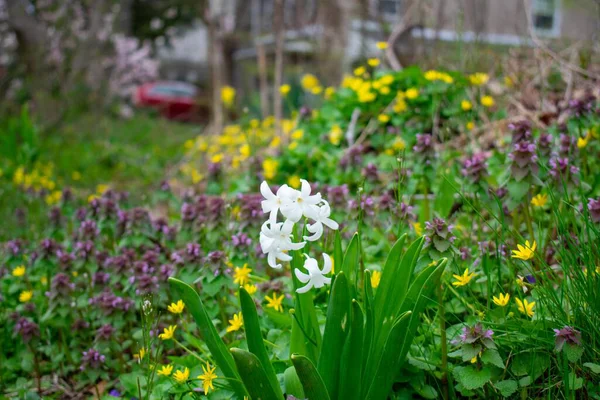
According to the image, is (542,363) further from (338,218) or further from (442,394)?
(338,218)

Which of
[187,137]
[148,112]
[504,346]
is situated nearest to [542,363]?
[504,346]

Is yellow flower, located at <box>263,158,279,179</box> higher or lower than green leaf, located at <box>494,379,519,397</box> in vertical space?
higher

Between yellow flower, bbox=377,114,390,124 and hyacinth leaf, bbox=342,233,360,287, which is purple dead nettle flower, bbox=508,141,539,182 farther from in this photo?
yellow flower, bbox=377,114,390,124

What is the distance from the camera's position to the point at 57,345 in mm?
2395

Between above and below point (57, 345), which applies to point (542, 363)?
above

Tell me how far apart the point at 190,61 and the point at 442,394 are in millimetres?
26913

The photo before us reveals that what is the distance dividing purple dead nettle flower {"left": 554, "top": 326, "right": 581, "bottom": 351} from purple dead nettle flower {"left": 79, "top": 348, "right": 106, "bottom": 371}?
148 centimetres

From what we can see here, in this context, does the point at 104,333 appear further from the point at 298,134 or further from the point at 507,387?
the point at 298,134

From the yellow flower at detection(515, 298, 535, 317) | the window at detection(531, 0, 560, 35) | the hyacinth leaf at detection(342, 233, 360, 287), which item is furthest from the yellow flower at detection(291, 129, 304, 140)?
the window at detection(531, 0, 560, 35)

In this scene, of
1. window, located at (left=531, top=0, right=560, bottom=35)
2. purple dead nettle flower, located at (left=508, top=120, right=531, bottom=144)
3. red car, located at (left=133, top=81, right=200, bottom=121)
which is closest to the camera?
purple dead nettle flower, located at (left=508, top=120, right=531, bottom=144)

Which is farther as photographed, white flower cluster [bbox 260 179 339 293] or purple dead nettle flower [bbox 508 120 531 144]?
purple dead nettle flower [bbox 508 120 531 144]

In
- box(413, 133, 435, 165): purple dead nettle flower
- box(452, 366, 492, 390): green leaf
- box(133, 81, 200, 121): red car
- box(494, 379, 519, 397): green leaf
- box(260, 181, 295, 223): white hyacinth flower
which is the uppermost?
box(260, 181, 295, 223): white hyacinth flower

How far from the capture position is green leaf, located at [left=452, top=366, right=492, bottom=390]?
1506 millimetres

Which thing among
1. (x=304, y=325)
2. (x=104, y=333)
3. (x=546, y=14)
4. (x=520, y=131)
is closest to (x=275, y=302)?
(x=304, y=325)
